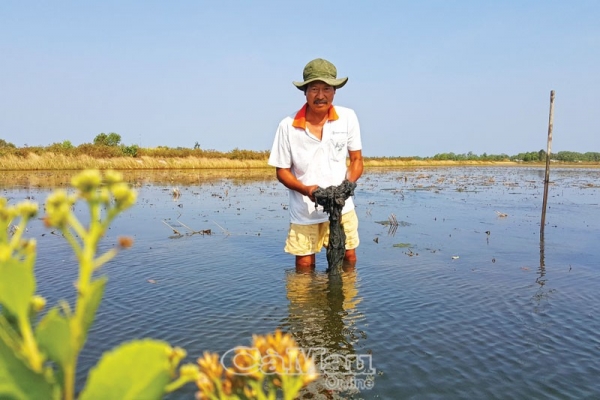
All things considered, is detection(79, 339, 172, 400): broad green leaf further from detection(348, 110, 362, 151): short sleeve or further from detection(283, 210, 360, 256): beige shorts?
detection(348, 110, 362, 151): short sleeve

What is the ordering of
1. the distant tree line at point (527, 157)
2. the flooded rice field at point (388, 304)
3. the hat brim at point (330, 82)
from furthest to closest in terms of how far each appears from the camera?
the distant tree line at point (527, 157), the hat brim at point (330, 82), the flooded rice field at point (388, 304)

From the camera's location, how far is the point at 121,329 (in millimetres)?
4102

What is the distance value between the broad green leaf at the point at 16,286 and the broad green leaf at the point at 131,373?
14cm

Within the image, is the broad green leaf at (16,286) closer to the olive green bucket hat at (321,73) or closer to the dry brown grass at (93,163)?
the olive green bucket hat at (321,73)

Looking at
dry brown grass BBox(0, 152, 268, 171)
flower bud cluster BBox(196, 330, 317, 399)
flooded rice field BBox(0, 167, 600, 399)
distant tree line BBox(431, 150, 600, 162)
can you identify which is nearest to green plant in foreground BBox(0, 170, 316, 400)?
flower bud cluster BBox(196, 330, 317, 399)

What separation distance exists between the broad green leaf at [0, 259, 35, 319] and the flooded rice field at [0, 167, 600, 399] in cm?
251

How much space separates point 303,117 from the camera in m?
5.26

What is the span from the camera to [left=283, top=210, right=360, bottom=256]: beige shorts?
5.53 metres

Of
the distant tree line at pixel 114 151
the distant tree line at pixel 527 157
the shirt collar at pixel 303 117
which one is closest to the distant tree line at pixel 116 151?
the distant tree line at pixel 114 151

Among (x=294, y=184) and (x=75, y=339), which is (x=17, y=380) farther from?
(x=294, y=184)

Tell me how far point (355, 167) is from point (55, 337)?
16.1 feet

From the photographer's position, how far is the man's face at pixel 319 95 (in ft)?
16.4

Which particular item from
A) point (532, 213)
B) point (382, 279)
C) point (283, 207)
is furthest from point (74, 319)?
point (532, 213)

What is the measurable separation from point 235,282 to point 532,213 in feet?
37.4
